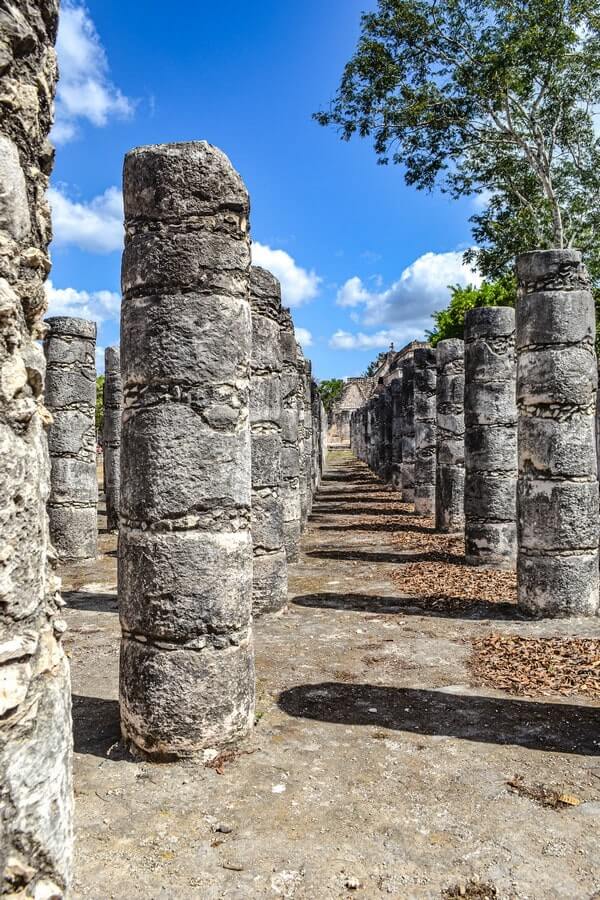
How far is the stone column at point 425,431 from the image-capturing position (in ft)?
57.2

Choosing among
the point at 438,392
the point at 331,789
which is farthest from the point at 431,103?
the point at 331,789

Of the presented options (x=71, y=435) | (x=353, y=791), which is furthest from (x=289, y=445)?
(x=353, y=791)

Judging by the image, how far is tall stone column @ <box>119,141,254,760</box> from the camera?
4.56 metres

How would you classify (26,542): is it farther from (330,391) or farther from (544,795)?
(330,391)

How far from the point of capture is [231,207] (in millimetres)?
4863

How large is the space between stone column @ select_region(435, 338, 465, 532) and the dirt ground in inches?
293

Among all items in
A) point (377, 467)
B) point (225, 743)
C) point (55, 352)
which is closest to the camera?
point (225, 743)

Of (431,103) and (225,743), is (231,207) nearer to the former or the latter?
(225,743)

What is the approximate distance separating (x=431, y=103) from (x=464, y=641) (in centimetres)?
1791

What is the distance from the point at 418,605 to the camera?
8.86 metres

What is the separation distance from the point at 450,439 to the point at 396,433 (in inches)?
345

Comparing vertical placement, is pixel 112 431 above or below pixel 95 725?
above

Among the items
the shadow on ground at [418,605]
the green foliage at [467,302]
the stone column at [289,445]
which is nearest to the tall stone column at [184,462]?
the shadow on ground at [418,605]

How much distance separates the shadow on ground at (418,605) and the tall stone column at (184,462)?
400 cm
